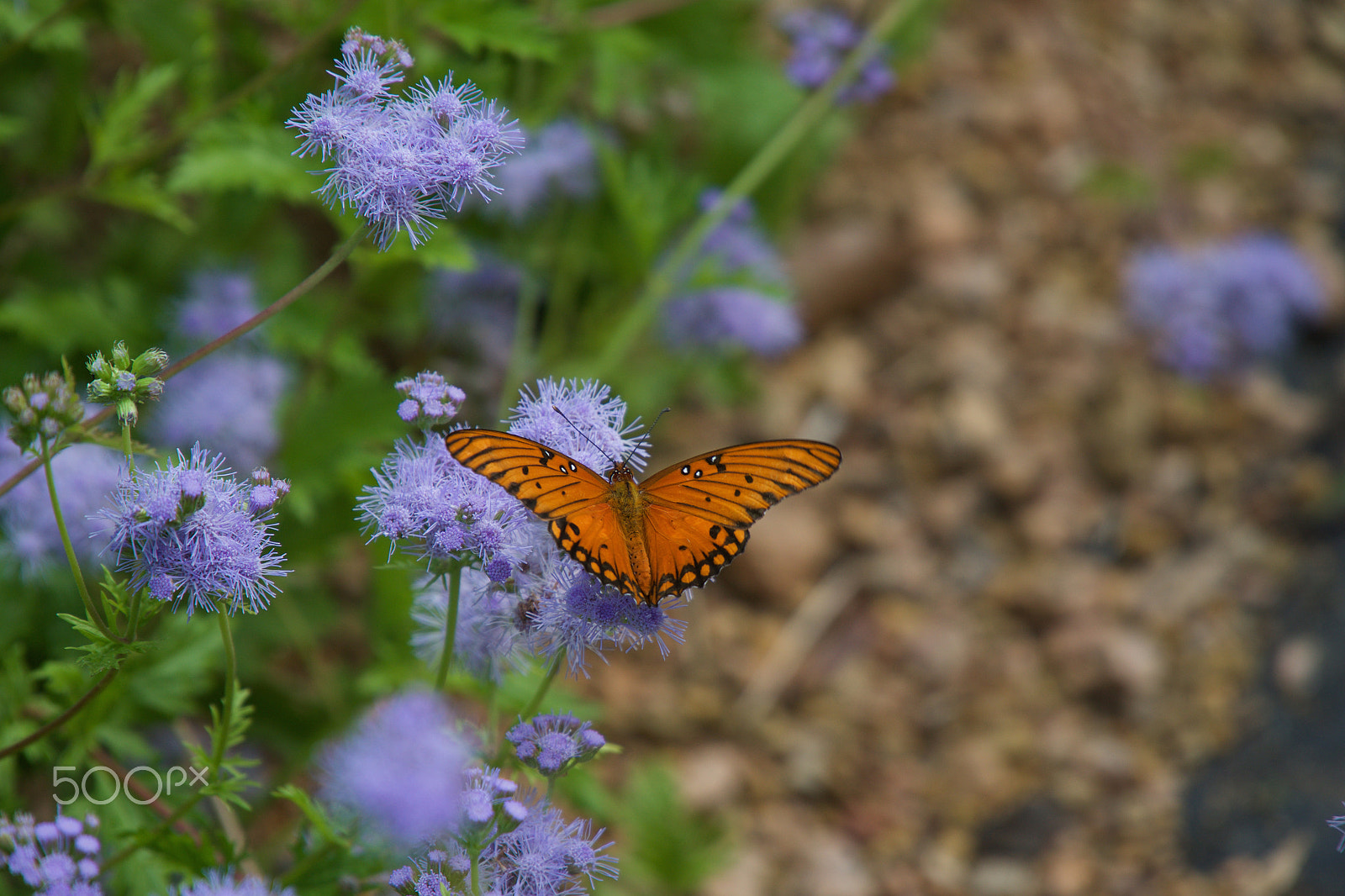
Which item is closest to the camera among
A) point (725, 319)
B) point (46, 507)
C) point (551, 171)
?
point (46, 507)

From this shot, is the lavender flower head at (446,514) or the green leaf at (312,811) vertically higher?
the lavender flower head at (446,514)

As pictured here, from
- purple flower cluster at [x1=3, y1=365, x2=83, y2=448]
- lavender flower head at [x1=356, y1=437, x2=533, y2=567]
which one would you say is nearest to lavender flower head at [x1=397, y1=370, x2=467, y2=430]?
lavender flower head at [x1=356, y1=437, x2=533, y2=567]

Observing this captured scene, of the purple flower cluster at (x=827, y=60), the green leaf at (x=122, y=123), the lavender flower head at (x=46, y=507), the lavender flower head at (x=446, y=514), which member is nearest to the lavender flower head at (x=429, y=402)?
the lavender flower head at (x=446, y=514)

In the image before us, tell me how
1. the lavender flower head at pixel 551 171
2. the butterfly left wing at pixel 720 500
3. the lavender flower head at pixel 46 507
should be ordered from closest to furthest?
the butterfly left wing at pixel 720 500
the lavender flower head at pixel 46 507
the lavender flower head at pixel 551 171

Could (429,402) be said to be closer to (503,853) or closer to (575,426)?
(575,426)

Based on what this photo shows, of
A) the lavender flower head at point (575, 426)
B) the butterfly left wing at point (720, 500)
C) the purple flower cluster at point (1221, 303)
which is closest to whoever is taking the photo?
the butterfly left wing at point (720, 500)

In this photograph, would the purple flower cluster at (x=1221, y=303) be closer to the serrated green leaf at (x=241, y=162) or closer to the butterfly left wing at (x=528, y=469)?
the serrated green leaf at (x=241, y=162)

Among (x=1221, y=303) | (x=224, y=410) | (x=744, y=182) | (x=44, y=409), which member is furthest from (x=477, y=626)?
(x=1221, y=303)
